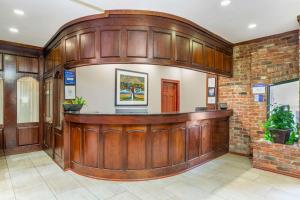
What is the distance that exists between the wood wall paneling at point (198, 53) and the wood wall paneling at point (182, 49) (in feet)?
0.64

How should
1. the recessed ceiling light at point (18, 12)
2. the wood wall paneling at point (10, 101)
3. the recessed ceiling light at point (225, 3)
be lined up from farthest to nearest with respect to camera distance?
the wood wall paneling at point (10, 101), the recessed ceiling light at point (18, 12), the recessed ceiling light at point (225, 3)

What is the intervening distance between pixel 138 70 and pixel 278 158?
3.82 metres

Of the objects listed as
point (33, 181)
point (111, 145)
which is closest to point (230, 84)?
point (111, 145)

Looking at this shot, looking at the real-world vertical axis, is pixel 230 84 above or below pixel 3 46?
below

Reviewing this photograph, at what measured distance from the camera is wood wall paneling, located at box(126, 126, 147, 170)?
3021 millimetres

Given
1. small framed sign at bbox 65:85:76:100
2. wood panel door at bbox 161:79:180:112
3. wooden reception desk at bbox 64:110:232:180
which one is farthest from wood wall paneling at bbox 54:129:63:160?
wood panel door at bbox 161:79:180:112

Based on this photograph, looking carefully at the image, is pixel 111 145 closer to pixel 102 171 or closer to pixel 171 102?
pixel 102 171

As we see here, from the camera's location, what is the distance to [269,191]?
272cm

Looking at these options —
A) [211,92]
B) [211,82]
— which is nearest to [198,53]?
[211,82]

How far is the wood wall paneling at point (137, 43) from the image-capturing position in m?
3.05

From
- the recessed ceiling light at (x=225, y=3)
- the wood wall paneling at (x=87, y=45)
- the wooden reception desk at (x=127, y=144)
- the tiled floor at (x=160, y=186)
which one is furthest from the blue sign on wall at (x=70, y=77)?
the recessed ceiling light at (x=225, y=3)

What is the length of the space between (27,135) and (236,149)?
5.62 m

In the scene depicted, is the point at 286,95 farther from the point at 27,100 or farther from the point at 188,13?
the point at 27,100

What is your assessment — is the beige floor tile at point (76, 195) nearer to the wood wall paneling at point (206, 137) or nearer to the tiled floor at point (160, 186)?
the tiled floor at point (160, 186)
